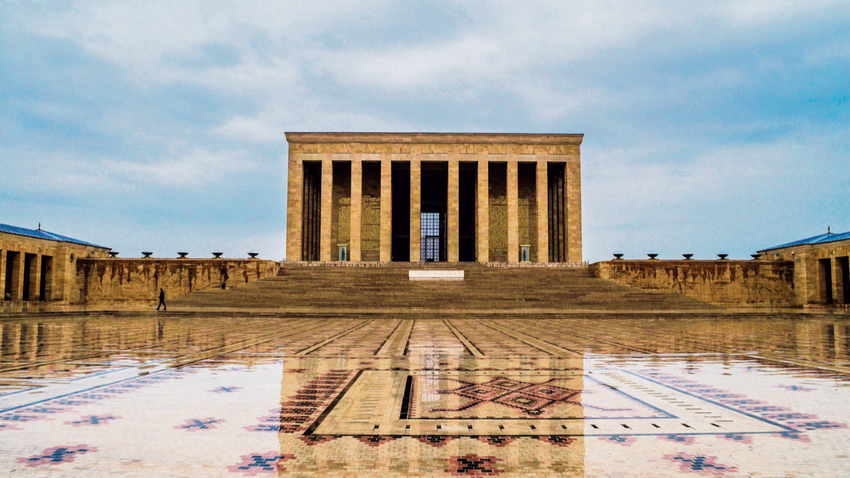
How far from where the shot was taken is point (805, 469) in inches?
108

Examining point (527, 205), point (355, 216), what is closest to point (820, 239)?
point (527, 205)

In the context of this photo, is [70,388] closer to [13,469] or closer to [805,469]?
[13,469]

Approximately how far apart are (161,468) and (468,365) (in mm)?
4206

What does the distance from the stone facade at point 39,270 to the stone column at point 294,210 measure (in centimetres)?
1204

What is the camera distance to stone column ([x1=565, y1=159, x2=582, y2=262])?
3503cm

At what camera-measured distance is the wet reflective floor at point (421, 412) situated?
284cm

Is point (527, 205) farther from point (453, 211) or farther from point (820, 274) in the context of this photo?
point (820, 274)

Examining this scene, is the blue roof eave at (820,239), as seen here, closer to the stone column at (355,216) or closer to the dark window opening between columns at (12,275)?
the stone column at (355,216)

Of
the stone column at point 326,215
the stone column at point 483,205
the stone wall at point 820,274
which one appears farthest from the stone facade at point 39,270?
the stone wall at point 820,274

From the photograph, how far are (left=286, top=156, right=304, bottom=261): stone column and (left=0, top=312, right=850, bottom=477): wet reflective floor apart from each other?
1045 inches

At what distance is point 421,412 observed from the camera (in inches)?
155

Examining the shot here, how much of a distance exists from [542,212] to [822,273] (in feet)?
52.2

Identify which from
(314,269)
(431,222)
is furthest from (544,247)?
(314,269)

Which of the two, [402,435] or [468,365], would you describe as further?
[468,365]
